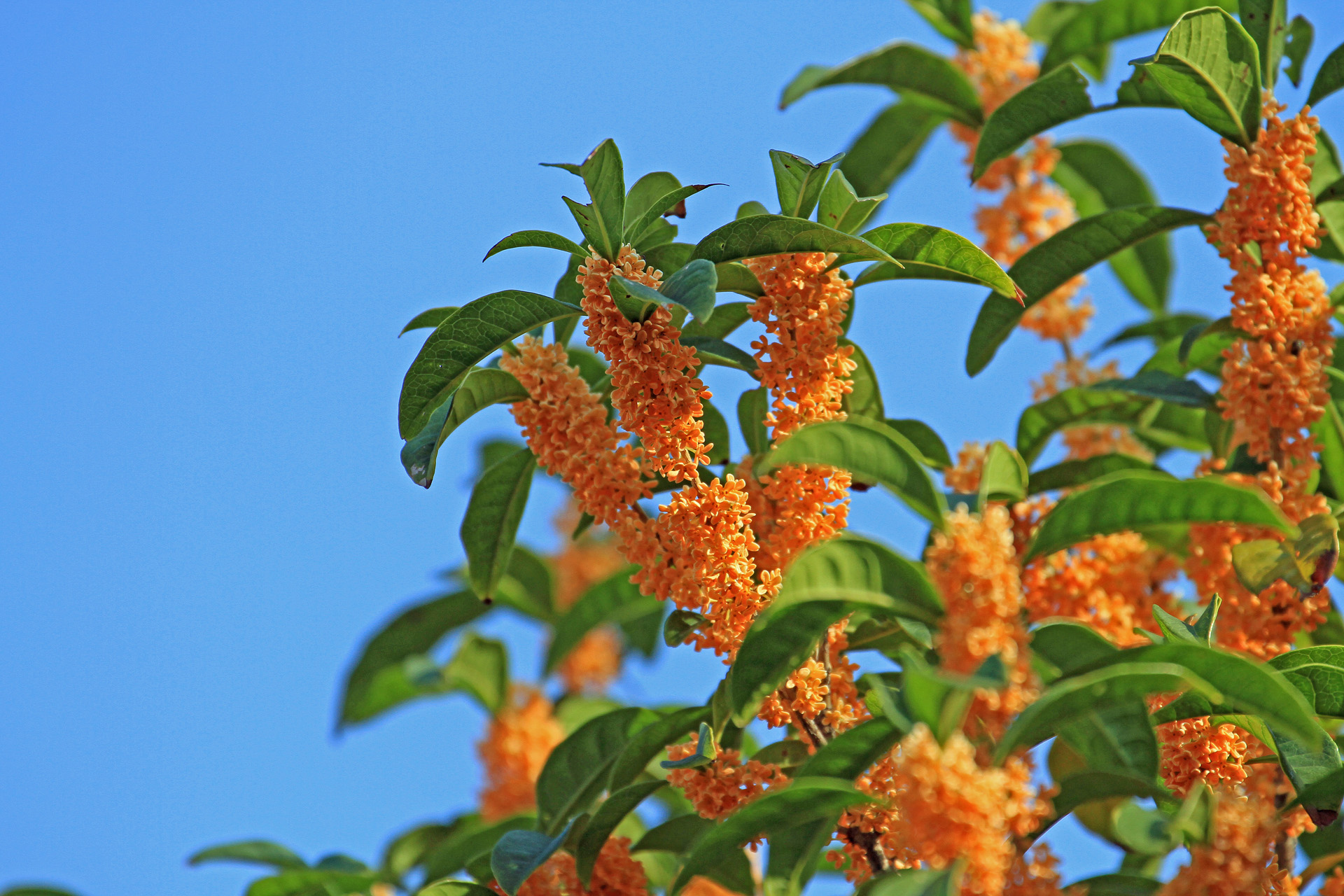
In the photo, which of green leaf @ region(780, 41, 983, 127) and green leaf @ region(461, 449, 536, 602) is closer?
green leaf @ region(461, 449, 536, 602)

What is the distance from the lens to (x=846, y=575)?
1.67 m

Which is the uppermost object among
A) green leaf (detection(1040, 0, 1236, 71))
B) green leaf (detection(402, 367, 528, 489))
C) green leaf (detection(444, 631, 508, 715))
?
green leaf (detection(1040, 0, 1236, 71))

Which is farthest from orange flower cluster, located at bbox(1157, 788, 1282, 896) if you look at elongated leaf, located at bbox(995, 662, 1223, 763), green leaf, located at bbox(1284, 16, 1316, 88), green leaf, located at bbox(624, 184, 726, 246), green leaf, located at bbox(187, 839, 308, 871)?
green leaf, located at bbox(187, 839, 308, 871)

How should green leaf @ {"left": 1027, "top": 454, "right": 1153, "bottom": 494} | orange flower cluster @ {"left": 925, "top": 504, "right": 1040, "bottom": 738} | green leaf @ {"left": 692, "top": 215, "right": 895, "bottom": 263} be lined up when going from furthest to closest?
green leaf @ {"left": 1027, "top": 454, "right": 1153, "bottom": 494} → green leaf @ {"left": 692, "top": 215, "right": 895, "bottom": 263} → orange flower cluster @ {"left": 925, "top": 504, "right": 1040, "bottom": 738}

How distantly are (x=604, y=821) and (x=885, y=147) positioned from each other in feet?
8.47

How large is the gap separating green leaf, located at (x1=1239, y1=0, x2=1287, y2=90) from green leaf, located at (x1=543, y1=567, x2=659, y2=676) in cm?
267

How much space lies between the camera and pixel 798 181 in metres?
2.23

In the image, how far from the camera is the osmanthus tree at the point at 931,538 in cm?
164

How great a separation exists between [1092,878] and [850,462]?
88cm

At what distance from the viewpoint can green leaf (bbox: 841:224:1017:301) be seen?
2135mm

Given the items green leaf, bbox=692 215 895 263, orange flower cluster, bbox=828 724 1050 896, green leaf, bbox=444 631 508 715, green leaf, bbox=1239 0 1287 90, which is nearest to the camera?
orange flower cluster, bbox=828 724 1050 896

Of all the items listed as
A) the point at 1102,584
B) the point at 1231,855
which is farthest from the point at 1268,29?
the point at 1231,855

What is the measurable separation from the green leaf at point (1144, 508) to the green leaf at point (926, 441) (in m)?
1.06

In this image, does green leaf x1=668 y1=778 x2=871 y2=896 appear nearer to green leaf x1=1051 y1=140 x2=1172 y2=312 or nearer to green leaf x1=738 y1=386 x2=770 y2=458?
green leaf x1=738 y1=386 x2=770 y2=458
